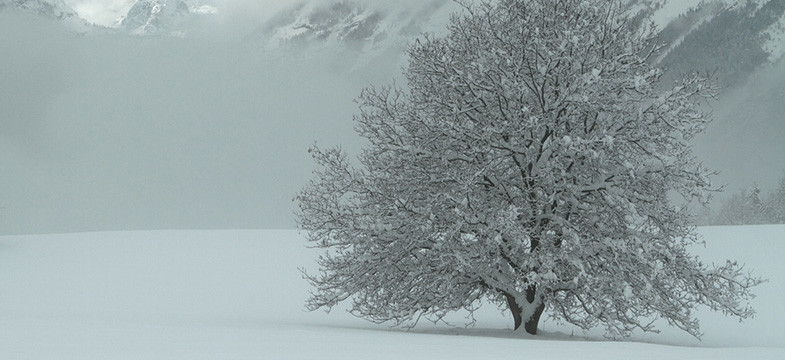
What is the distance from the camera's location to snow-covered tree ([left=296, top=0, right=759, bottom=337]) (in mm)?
14391

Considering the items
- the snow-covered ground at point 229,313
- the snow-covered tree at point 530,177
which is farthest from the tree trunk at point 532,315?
the snow-covered ground at point 229,313

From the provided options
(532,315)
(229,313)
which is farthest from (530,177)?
(229,313)

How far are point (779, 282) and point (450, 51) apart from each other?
48.7 feet

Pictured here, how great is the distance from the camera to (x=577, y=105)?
14.4 metres

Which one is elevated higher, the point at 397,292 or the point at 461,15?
the point at 461,15

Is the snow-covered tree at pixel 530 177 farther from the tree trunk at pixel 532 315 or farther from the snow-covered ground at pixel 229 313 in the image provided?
the snow-covered ground at pixel 229 313

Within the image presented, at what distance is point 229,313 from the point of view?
2033 cm

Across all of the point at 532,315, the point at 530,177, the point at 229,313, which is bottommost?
the point at 229,313

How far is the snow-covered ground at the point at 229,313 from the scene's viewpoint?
29.7 ft

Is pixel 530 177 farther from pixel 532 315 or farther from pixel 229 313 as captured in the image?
pixel 229 313

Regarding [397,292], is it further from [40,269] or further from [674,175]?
[40,269]

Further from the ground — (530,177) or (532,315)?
(530,177)

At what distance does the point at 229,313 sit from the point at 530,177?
1000 cm

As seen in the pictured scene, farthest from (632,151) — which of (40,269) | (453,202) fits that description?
(40,269)
